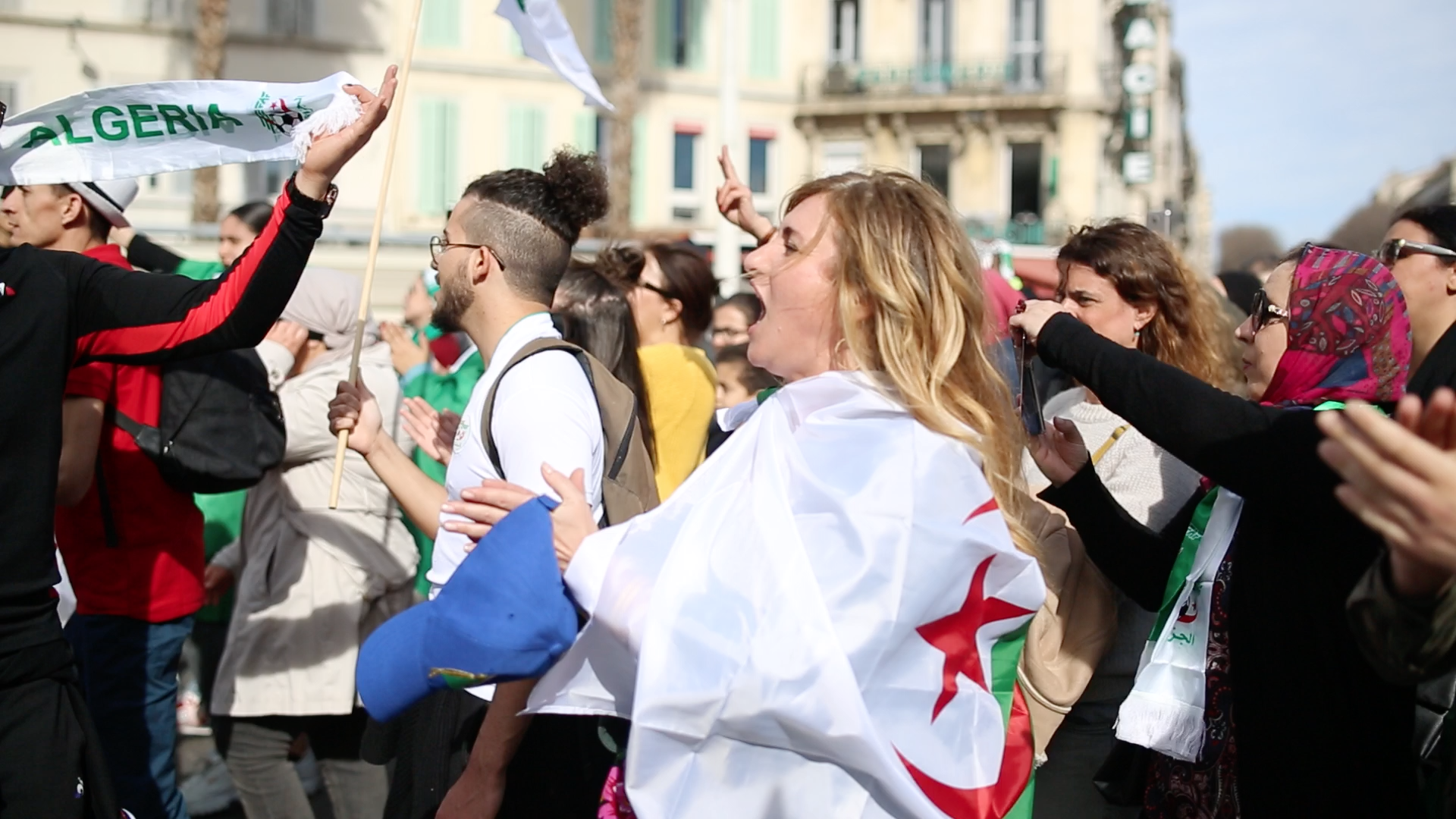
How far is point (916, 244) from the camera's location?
214 cm

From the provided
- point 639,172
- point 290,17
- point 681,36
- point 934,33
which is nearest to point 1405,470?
point 290,17

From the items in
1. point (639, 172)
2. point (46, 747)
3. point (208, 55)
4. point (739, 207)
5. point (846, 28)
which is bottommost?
point (46, 747)

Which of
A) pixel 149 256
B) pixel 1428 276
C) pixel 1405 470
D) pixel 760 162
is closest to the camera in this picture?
pixel 1405 470

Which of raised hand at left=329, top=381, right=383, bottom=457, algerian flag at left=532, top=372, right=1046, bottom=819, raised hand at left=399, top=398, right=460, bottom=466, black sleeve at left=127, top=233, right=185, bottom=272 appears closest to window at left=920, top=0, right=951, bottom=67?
black sleeve at left=127, top=233, right=185, bottom=272

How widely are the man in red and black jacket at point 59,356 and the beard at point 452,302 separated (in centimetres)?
37

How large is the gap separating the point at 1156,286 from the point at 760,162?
27.5m

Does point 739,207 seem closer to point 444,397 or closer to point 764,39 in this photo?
point 444,397

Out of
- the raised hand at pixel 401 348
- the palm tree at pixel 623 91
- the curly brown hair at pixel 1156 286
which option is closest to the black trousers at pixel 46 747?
the curly brown hair at pixel 1156 286

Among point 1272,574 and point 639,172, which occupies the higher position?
point 639,172

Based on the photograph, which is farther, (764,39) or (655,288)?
(764,39)

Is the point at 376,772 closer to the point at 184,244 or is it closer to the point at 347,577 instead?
the point at 347,577

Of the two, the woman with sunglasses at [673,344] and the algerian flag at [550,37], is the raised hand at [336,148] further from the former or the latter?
the woman with sunglasses at [673,344]

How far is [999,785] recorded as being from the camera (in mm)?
2064

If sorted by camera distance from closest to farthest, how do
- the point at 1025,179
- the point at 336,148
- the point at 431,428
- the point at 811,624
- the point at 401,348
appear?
the point at 811,624 < the point at 336,148 < the point at 431,428 < the point at 401,348 < the point at 1025,179
